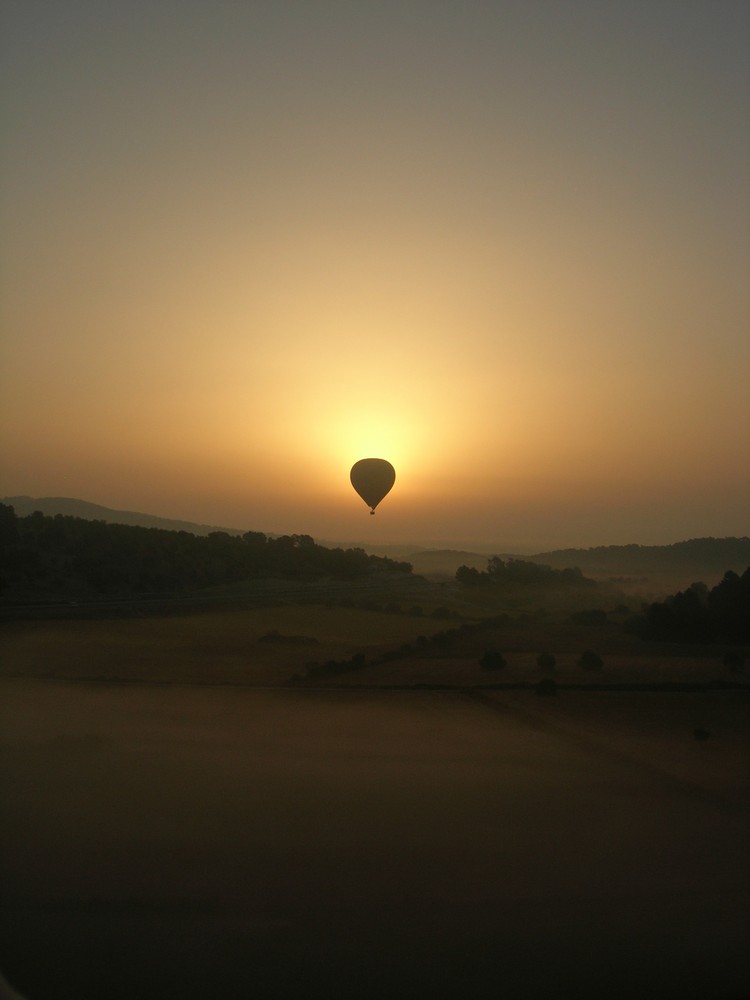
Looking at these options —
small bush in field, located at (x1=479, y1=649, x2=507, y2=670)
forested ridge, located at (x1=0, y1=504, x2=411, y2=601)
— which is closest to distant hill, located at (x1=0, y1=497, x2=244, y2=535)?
forested ridge, located at (x1=0, y1=504, x2=411, y2=601)

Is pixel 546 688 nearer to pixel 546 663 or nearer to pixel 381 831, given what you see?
pixel 546 663

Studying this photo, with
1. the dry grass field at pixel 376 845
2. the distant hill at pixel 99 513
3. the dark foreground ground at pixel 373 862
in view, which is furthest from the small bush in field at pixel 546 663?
the distant hill at pixel 99 513

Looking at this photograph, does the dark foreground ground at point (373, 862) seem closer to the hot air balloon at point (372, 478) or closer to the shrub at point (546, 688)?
the shrub at point (546, 688)

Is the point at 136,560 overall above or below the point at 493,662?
above

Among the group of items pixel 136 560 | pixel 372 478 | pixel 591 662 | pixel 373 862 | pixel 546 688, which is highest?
pixel 372 478

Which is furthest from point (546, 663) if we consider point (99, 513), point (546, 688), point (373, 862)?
point (99, 513)

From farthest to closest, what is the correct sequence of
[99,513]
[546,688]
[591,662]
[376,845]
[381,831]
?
[99,513]
[591,662]
[546,688]
[381,831]
[376,845]

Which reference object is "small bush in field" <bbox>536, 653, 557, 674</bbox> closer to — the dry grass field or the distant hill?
the dry grass field
